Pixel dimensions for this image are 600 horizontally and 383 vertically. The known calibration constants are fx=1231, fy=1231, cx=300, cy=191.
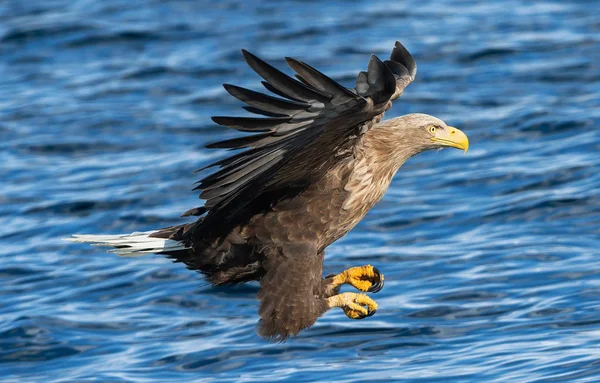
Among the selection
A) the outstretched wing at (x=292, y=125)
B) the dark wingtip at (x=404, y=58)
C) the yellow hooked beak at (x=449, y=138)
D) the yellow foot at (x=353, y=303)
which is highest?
the dark wingtip at (x=404, y=58)

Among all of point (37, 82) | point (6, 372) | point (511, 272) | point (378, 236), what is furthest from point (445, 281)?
point (37, 82)

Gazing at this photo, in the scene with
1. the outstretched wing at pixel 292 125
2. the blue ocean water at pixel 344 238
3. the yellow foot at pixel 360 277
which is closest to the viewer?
the outstretched wing at pixel 292 125

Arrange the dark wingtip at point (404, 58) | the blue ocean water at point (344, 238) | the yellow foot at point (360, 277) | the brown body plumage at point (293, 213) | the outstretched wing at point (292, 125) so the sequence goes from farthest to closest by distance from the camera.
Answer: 1. the blue ocean water at point (344, 238)
2. the dark wingtip at point (404, 58)
3. the yellow foot at point (360, 277)
4. the brown body plumage at point (293, 213)
5. the outstretched wing at point (292, 125)

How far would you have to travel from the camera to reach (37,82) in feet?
49.0

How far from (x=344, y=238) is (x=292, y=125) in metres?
4.72

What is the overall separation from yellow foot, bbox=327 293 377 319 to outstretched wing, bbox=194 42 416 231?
82 cm

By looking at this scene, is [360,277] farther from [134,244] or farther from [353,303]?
[134,244]

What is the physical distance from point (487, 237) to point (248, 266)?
3696 millimetres

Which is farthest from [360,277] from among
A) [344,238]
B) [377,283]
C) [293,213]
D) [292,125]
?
[344,238]

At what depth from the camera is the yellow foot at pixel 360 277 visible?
23.2ft

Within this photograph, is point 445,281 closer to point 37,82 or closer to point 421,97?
point 421,97

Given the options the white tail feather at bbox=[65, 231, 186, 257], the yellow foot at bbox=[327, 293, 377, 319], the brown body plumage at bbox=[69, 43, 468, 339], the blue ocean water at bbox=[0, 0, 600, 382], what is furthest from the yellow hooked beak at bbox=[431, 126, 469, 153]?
the white tail feather at bbox=[65, 231, 186, 257]

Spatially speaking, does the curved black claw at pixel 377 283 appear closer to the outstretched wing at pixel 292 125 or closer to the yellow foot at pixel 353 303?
the yellow foot at pixel 353 303

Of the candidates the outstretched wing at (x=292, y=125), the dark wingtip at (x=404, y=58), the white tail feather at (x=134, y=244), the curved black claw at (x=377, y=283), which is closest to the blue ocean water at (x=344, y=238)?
the curved black claw at (x=377, y=283)
